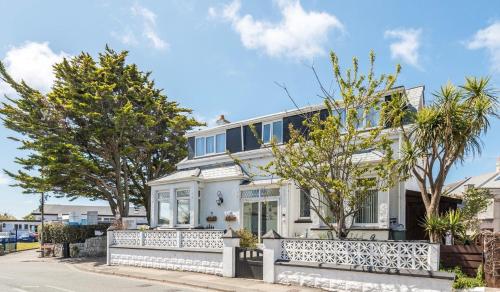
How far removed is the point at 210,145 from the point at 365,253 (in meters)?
14.3

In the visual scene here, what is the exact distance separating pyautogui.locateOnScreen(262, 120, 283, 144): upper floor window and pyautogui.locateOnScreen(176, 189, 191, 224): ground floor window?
16.5ft

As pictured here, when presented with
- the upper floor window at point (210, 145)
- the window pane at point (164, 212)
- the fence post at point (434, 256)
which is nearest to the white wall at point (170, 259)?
the window pane at point (164, 212)

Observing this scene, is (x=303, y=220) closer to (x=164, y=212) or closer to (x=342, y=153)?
(x=342, y=153)

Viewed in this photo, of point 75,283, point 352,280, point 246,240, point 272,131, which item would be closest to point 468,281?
point 352,280

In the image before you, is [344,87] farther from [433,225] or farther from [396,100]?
[433,225]

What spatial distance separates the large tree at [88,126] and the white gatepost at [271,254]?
15232 mm

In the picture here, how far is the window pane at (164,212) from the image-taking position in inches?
949

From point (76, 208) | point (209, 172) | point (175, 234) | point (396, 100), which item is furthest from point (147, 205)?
point (76, 208)

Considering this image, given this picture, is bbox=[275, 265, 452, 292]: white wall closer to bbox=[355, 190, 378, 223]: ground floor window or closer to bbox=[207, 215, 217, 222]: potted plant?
bbox=[355, 190, 378, 223]: ground floor window

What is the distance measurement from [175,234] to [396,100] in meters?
10.6

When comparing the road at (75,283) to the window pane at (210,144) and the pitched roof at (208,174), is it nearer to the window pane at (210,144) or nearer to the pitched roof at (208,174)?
the pitched roof at (208,174)

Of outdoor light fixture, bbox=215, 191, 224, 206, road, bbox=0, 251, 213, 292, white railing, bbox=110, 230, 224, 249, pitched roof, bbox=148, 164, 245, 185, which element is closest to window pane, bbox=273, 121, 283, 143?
pitched roof, bbox=148, 164, 245, 185

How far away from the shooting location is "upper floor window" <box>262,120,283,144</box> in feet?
70.8

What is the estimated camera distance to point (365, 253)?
12414 mm
